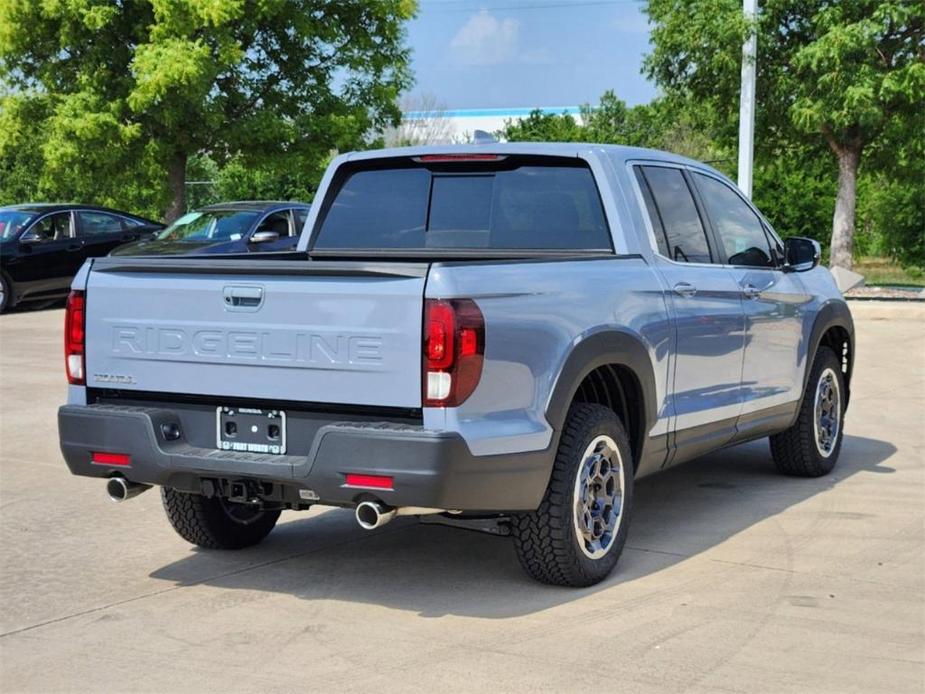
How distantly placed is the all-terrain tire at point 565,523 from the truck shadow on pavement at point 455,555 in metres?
0.09

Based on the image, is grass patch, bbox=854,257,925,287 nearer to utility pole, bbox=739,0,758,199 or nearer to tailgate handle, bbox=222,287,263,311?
utility pole, bbox=739,0,758,199

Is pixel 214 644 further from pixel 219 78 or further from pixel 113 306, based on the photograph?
pixel 219 78

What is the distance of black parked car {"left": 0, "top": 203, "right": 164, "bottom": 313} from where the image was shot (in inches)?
797

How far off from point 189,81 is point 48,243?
5.85 metres

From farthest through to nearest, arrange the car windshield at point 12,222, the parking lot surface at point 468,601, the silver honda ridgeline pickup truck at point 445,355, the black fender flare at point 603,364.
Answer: the car windshield at point 12,222 < the black fender flare at point 603,364 < the silver honda ridgeline pickup truck at point 445,355 < the parking lot surface at point 468,601

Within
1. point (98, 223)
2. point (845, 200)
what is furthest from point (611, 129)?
point (98, 223)

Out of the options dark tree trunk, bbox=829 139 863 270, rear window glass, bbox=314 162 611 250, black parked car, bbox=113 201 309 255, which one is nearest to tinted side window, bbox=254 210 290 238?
black parked car, bbox=113 201 309 255

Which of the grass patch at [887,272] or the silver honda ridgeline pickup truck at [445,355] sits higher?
the silver honda ridgeline pickup truck at [445,355]

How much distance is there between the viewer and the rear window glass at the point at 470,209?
21.3 ft

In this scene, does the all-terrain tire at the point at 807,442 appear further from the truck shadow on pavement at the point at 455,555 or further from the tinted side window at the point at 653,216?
the tinted side window at the point at 653,216

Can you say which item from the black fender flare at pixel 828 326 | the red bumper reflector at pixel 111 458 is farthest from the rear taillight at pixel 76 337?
the black fender flare at pixel 828 326

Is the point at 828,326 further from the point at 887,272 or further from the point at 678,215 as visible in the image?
the point at 887,272

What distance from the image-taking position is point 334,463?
5.07m

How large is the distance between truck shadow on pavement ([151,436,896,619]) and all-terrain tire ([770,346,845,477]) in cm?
12
